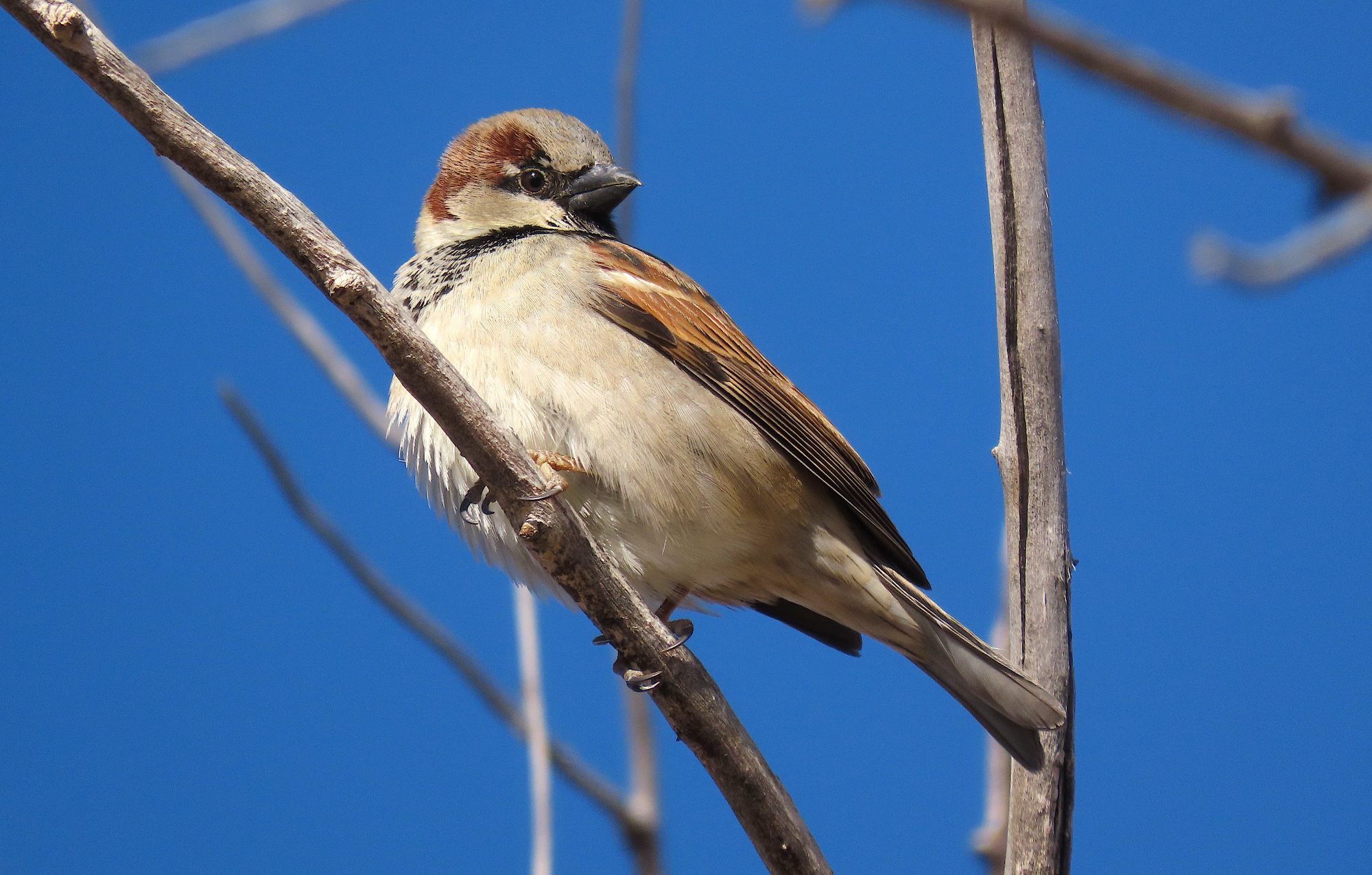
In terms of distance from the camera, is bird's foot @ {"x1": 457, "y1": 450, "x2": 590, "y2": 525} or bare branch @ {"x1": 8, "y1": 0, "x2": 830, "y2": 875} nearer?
bare branch @ {"x1": 8, "y1": 0, "x2": 830, "y2": 875}

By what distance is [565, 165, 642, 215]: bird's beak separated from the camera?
15.9 ft

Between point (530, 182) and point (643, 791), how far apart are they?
244 cm

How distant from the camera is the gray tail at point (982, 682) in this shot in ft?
10.9

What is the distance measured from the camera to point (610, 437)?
3.75 metres

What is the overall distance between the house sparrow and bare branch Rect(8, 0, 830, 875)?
637 mm

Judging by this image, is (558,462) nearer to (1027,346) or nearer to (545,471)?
(545,471)

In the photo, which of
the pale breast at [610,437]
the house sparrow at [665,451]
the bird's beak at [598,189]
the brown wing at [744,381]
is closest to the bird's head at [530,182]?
the bird's beak at [598,189]

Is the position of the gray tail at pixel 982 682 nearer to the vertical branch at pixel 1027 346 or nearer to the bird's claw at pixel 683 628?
the vertical branch at pixel 1027 346

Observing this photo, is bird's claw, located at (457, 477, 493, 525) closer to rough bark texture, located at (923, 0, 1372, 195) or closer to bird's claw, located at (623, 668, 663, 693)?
bird's claw, located at (623, 668, 663, 693)

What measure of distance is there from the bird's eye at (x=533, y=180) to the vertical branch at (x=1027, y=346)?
2109 millimetres

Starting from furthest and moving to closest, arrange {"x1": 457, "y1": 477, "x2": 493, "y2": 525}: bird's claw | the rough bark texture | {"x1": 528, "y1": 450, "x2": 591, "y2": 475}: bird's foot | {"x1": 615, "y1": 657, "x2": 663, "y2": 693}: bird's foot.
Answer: {"x1": 528, "y1": 450, "x2": 591, "y2": 475}: bird's foot
{"x1": 457, "y1": 477, "x2": 493, "y2": 525}: bird's claw
{"x1": 615, "y1": 657, "x2": 663, "y2": 693}: bird's foot
the rough bark texture

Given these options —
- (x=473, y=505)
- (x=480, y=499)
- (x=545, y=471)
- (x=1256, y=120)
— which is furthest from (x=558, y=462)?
(x=1256, y=120)

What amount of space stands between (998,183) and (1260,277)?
8.66 ft

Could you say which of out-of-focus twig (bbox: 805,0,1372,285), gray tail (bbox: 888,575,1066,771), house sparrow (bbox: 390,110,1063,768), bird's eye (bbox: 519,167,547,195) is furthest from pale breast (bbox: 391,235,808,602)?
out-of-focus twig (bbox: 805,0,1372,285)
